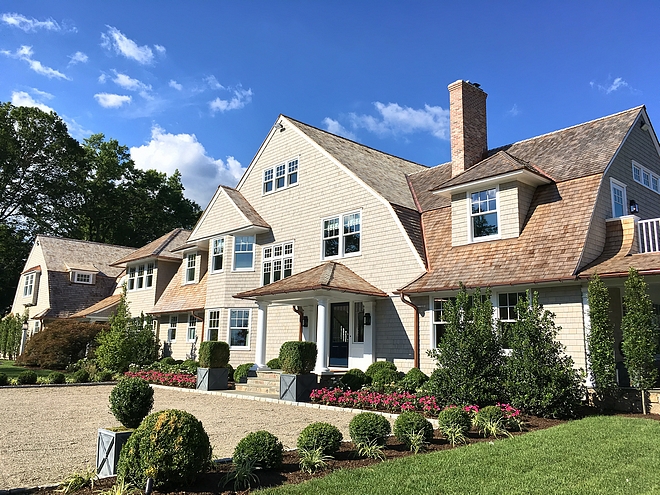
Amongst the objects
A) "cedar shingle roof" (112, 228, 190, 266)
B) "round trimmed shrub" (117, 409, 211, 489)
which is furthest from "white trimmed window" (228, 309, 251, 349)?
"round trimmed shrub" (117, 409, 211, 489)

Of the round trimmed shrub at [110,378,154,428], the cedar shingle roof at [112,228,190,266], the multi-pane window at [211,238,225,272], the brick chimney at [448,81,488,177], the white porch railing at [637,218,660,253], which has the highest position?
the brick chimney at [448,81,488,177]

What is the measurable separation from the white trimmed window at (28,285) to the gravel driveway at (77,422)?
23.5 m

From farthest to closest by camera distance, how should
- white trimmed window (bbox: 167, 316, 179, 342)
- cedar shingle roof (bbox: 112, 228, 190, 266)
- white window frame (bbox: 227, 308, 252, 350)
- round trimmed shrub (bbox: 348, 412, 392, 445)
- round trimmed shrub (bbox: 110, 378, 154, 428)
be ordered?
cedar shingle roof (bbox: 112, 228, 190, 266) < white trimmed window (bbox: 167, 316, 179, 342) < white window frame (bbox: 227, 308, 252, 350) < round trimmed shrub (bbox: 348, 412, 392, 445) < round trimmed shrub (bbox: 110, 378, 154, 428)

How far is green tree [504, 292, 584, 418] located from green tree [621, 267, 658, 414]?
4.31ft

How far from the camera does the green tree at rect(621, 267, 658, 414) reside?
11.4 m

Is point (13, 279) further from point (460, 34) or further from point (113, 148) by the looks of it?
point (460, 34)

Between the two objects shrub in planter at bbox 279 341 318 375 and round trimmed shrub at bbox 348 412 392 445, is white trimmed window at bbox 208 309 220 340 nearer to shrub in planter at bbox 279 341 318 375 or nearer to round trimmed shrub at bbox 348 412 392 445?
shrub in planter at bbox 279 341 318 375

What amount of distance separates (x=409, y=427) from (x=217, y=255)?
17.7m

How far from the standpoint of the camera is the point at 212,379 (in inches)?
709

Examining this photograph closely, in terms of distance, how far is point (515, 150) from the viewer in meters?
19.0

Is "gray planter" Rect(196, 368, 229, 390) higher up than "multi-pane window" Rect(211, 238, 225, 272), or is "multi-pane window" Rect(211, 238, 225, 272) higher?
"multi-pane window" Rect(211, 238, 225, 272)

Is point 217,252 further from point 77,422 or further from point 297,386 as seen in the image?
point 77,422

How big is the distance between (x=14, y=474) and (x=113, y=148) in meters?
55.6

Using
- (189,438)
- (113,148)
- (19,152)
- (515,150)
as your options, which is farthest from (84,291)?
(189,438)
